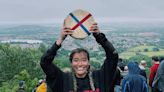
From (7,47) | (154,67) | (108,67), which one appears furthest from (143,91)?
(7,47)

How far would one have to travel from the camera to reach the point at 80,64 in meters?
5.46

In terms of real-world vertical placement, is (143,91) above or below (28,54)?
above

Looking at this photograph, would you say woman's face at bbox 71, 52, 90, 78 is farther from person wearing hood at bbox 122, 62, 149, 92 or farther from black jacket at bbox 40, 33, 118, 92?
person wearing hood at bbox 122, 62, 149, 92

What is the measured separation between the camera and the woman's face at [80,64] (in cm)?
546

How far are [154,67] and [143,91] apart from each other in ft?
9.48

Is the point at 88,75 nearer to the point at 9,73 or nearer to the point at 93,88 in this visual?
the point at 93,88

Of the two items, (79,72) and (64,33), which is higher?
(64,33)

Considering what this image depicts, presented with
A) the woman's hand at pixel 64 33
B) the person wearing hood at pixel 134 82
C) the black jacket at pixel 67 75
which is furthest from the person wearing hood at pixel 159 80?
the woman's hand at pixel 64 33

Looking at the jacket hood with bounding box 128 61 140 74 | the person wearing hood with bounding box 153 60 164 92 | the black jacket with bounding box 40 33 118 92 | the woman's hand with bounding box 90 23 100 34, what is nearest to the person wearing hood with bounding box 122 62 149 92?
the jacket hood with bounding box 128 61 140 74

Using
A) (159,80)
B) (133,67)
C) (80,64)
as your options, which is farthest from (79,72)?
(159,80)

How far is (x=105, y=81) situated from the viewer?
559 centimetres

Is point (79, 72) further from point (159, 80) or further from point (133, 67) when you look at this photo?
point (159, 80)

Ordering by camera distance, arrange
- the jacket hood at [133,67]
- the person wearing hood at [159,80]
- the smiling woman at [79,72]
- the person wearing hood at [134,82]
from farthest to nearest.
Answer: the person wearing hood at [159,80] → the person wearing hood at [134,82] → the jacket hood at [133,67] → the smiling woman at [79,72]

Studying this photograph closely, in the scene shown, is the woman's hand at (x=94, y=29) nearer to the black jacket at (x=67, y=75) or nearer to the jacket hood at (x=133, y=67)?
the black jacket at (x=67, y=75)
